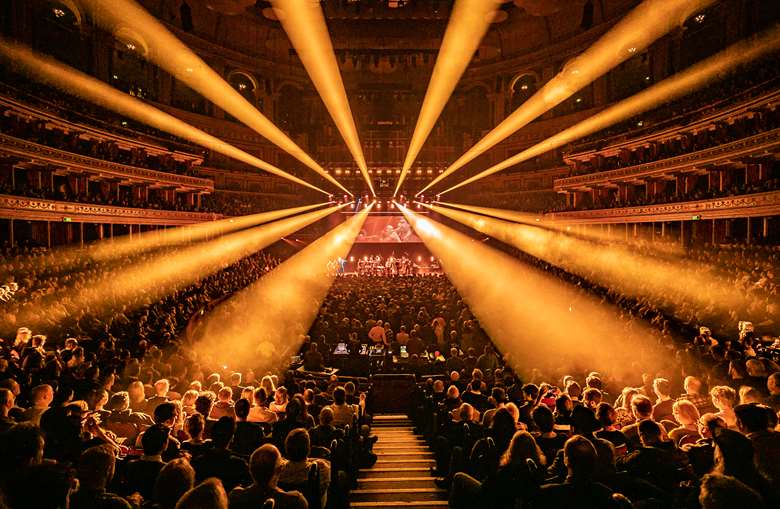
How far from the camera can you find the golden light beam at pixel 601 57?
30.8 m

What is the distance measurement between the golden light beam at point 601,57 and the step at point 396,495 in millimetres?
29668

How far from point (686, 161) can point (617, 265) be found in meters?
5.86

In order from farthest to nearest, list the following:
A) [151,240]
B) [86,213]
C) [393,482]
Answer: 1. [151,240]
2. [86,213]
3. [393,482]

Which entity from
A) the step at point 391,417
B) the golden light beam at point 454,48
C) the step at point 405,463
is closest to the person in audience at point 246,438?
the step at point 405,463

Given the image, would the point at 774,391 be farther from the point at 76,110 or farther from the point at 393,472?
the point at 76,110

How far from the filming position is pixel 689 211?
23.6m

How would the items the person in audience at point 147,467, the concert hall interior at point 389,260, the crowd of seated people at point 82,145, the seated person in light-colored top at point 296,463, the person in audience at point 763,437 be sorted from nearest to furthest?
the person in audience at point 763,437, the person in audience at point 147,467, the seated person in light-colored top at point 296,463, the concert hall interior at point 389,260, the crowd of seated people at point 82,145

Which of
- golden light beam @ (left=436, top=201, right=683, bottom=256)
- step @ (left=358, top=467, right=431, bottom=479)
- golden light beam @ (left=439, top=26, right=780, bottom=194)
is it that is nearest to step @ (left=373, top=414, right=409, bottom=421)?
step @ (left=358, top=467, right=431, bottom=479)

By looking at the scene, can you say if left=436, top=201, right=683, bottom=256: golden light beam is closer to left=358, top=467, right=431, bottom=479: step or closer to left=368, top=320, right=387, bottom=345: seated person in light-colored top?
left=368, top=320, right=387, bottom=345: seated person in light-colored top

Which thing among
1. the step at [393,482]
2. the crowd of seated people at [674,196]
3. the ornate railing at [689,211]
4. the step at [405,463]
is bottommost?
the step at [405,463]

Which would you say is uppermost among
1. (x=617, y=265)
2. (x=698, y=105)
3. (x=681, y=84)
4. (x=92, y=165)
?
(x=681, y=84)

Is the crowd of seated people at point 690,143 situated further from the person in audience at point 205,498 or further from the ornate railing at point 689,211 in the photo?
the person in audience at point 205,498

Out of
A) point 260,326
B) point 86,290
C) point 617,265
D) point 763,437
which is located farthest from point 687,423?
point 617,265

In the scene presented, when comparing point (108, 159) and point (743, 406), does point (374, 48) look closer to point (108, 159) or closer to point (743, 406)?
point (108, 159)
